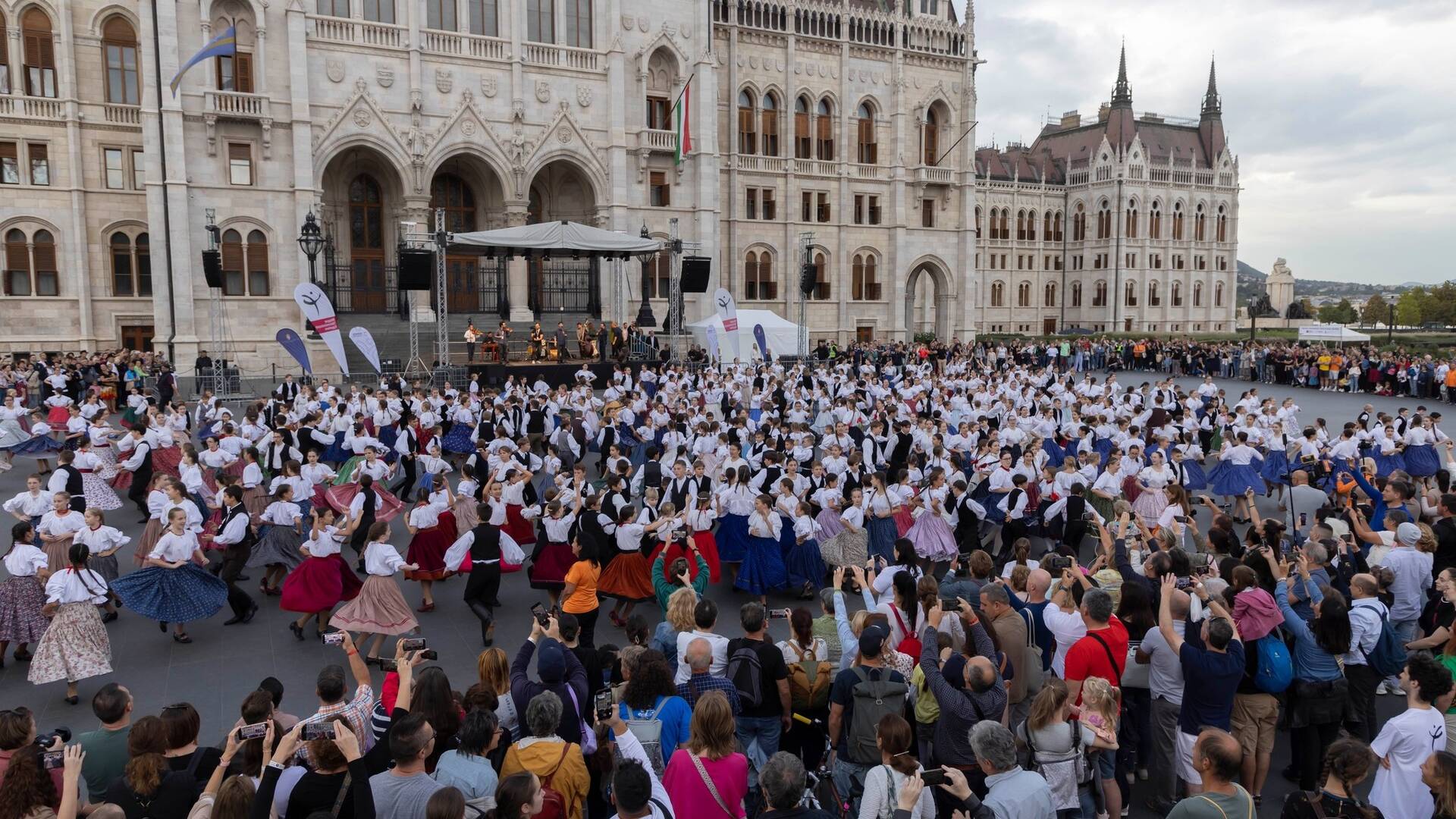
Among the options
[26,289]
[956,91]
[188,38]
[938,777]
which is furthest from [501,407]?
[956,91]

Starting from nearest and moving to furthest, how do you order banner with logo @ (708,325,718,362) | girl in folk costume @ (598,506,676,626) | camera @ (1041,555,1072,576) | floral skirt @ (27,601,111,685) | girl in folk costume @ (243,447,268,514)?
1. camera @ (1041,555,1072,576)
2. floral skirt @ (27,601,111,685)
3. girl in folk costume @ (598,506,676,626)
4. girl in folk costume @ (243,447,268,514)
5. banner with logo @ (708,325,718,362)

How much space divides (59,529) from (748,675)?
8.13m

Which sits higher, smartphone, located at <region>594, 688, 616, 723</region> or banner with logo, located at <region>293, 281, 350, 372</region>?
banner with logo, located at <region>293, 281, 350, 372</region>

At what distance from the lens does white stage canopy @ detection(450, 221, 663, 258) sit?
29812 millimetres

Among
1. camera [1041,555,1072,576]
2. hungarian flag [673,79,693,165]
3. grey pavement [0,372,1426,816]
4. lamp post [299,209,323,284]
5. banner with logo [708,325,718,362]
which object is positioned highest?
hungarian flag [673,79,693,165]

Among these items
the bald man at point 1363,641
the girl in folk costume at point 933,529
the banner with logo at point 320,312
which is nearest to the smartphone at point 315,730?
the bald man at point 1363,641

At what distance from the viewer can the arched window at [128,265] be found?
3641 cm

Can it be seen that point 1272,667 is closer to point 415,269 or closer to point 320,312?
point 320,312

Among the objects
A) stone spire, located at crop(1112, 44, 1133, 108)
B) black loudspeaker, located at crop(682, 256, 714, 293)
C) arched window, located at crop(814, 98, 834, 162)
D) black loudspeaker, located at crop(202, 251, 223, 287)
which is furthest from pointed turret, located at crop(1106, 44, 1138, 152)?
black loudspeaker, located at crop(202, 251, 223, 287)

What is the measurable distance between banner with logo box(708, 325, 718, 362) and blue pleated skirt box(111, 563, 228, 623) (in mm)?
21053

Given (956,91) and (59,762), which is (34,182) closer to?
(59,762)

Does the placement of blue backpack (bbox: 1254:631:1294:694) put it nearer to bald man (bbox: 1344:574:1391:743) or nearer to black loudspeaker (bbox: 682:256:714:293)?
bald man (bbox: 1344:574:1391:743)

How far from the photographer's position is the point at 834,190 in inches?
1925

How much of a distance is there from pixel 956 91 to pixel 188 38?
37461 mm
